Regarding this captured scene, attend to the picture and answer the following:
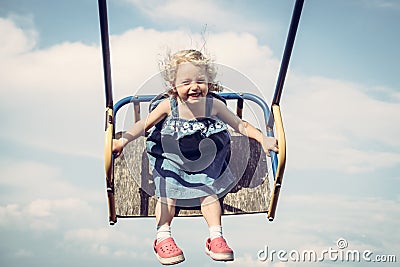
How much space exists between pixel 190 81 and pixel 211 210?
49 cm

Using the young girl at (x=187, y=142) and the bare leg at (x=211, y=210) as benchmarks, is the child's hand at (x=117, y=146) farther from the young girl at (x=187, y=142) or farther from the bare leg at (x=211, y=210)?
the bare leg at (x=211, y=210)

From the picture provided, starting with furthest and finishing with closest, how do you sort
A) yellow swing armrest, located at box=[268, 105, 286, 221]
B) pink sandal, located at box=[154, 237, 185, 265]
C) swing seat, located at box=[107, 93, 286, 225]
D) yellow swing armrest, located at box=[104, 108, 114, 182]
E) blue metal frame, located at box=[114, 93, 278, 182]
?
blue metal frame, located at box=[114, 93, 278, 182]
swing seat, located at box=[107, 93, 286, 225]
yellow swing armrest, located at box=[268, 105, 286, 221]
yellow swing armrest, located at box=[104, 108, 114, 182]
pink sandal, located at box=[154, 237, 185, 265]

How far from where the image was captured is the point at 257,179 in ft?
9.32

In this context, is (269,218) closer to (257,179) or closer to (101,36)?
(257,179)

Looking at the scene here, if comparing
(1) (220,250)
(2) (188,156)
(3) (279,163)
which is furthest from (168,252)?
(3) (279,163)

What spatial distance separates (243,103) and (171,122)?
0.63 meters

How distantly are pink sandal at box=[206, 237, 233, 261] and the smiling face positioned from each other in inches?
22.1

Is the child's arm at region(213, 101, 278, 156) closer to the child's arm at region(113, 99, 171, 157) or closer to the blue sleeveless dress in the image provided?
the blue sleeveless dress

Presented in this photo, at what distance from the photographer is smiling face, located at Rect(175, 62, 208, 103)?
2.44 metres

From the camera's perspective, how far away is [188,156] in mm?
2504

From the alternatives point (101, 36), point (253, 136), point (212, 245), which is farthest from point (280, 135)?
point (101, 36)

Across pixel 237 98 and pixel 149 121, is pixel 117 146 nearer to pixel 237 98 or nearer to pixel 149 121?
pixel 149 121

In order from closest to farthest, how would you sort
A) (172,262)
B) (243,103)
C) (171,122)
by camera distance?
(172,262), (171,122), (243,103)

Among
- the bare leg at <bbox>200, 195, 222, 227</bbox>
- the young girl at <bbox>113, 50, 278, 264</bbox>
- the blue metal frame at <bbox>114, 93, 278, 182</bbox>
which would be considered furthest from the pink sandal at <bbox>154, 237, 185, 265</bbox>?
the blue metal frame at <bbox>114, 93, 278, 182</bbox>
